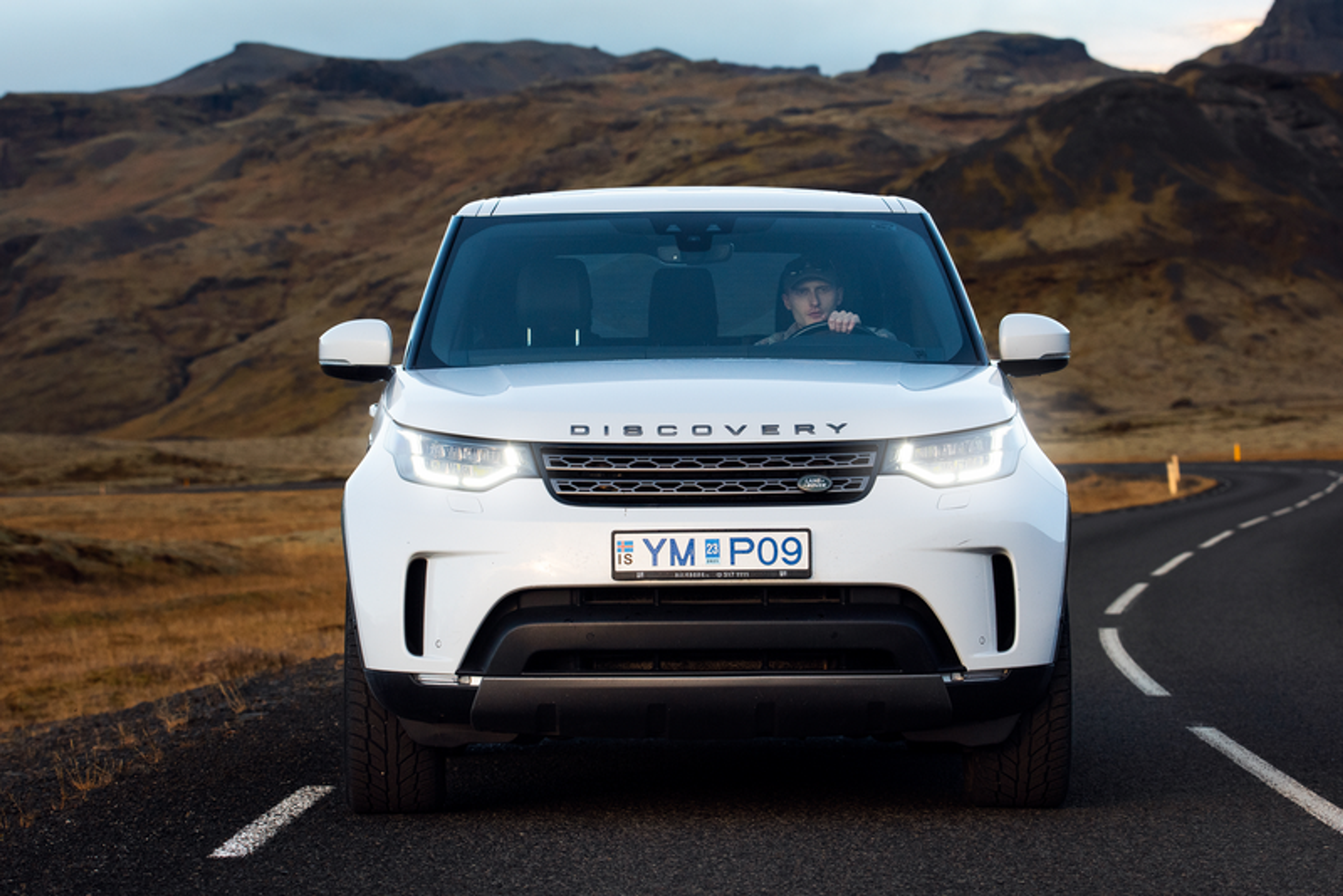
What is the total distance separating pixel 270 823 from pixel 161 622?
41.5 ft

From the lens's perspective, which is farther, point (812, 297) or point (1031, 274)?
Answer: point (1031, 274)

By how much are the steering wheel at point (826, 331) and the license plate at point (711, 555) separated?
1.36 m

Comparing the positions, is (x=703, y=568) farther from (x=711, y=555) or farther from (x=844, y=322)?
(x=844, y=322)

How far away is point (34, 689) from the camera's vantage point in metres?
12.2

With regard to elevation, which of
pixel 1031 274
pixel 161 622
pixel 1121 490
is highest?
pixel 161 622

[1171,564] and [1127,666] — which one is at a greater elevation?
[1127,666]

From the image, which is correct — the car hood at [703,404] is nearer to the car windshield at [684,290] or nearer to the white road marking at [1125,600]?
the car windshield at [684,290]


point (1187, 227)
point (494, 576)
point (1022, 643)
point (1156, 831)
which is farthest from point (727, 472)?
point (1187, 227)

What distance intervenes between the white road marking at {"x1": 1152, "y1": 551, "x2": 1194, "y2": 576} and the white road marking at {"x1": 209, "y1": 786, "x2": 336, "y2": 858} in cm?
1195

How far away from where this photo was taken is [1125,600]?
43.7 ft

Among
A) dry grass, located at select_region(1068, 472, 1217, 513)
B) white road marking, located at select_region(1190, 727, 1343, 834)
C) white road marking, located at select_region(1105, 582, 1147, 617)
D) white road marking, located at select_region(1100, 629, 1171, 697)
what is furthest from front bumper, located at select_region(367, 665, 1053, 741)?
dry grass, located at select_region(1068, 472, 1217, 513)

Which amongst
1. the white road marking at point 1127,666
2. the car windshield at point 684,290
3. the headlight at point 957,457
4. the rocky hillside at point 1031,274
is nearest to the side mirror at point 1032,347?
the car windshield at point 684,290

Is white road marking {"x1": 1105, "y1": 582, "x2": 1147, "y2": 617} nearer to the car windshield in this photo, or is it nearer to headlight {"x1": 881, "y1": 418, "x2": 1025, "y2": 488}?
the car windshield

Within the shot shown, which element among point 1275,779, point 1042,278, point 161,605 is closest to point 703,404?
point 1275,779
